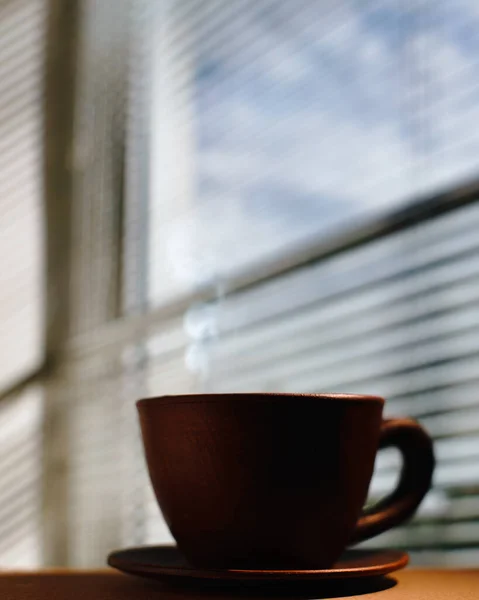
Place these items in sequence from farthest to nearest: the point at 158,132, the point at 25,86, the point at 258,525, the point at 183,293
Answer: the point at 25,86
the point at 158,132
the point at 183,293
the point at 258,525

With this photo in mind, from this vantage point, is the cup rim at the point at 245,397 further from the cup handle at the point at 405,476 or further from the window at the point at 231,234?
the window at the point at 231,234

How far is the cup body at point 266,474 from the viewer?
463mm

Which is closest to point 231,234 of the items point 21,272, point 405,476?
point 21,272

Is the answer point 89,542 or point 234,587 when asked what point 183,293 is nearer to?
point 89,542

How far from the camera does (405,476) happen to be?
1.79 ft

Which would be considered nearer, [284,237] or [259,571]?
[259,571]

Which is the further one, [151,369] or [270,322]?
[151,369]

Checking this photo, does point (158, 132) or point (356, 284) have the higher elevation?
point (158, 132)

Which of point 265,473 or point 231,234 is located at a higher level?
point 231,234

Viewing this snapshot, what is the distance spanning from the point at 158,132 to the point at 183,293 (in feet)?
0.79

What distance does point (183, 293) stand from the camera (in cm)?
100

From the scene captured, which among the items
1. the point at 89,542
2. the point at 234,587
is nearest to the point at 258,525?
the point at 234,587

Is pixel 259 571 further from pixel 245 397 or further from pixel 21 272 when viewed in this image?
pixel 21 272

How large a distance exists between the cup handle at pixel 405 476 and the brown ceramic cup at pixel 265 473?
38mm
